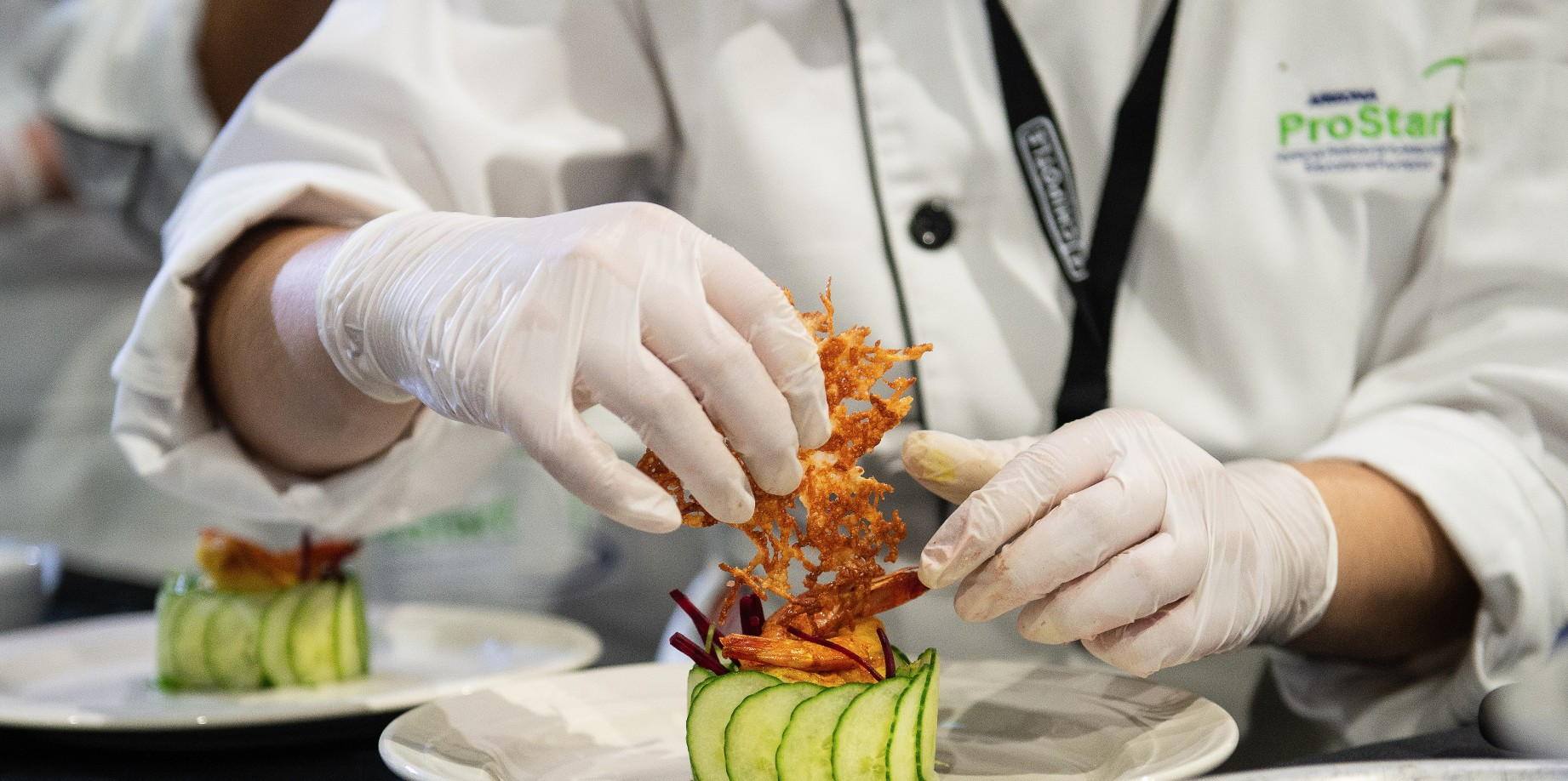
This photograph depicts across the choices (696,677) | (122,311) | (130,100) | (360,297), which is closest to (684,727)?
(696,677)

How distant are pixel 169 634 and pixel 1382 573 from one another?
1.46 m

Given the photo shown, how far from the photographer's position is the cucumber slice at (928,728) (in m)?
0.92

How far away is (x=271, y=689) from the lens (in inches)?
59.7

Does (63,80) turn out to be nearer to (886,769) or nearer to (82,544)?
(82,544)

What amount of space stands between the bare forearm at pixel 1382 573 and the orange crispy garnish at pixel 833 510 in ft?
1.79

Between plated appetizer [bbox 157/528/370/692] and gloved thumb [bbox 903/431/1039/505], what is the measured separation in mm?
903

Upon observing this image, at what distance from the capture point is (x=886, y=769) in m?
0.91

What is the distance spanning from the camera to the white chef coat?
1361 millimetres

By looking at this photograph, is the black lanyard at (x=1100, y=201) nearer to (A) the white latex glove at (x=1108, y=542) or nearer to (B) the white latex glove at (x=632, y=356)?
(A) the white latex glove at (x=1108, y=542)

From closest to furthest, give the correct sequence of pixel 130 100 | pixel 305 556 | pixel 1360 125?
pixel 1360 125 < pixel 305 556 < pixel 130 100

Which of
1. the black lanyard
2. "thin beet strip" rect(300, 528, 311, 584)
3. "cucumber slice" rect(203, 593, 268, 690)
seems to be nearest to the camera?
the black lanyard

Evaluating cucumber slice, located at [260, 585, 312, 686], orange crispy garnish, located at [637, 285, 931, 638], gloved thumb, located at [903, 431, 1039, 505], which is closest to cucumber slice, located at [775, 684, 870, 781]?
orange crispy garnish, located at [637, 285, 931, 638]

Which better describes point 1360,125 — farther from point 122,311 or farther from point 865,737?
point 122,311

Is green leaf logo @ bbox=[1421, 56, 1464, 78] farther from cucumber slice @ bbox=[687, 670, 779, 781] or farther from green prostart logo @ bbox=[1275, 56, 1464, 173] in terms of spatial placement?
cucumber slice @ bbox=[687, 670, 779, 781]
